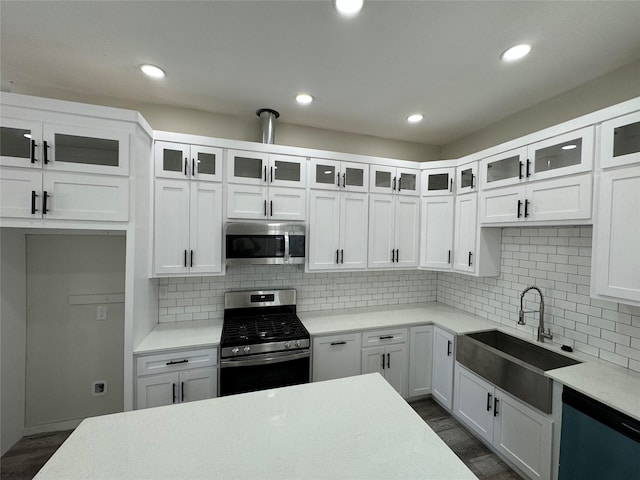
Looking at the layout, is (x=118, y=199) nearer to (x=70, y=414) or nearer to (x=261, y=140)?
(x=261, y=140)

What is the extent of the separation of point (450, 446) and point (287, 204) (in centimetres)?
260

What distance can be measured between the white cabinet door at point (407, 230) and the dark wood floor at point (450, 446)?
1.62 m

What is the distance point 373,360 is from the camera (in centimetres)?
270

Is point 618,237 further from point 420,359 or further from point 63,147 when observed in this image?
point 63,147

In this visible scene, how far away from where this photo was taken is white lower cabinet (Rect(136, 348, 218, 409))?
2.04 meters

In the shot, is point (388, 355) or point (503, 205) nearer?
point (503, 205)

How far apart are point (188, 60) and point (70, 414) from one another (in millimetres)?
3195

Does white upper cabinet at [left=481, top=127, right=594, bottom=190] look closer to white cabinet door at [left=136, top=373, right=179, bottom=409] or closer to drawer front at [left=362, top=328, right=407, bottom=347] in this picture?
drawer front at [left=362, top=328, right=407, bottom=347]

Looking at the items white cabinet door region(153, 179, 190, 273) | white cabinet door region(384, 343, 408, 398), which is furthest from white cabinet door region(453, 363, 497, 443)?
white cabinet door region(153, 179, 190, 273)

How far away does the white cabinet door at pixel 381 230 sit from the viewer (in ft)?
9.64

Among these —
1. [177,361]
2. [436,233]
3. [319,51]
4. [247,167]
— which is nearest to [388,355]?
[436,233]

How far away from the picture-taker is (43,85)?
7.39ft

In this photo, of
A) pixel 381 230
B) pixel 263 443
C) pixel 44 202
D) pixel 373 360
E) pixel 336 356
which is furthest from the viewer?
pixel 381 230

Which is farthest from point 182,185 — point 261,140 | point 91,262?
point 91,262
